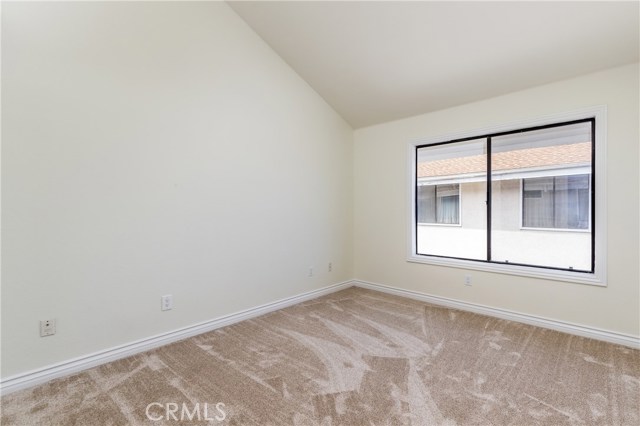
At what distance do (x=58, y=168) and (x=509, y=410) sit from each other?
10.9ft

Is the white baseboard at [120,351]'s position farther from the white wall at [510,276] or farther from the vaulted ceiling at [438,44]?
the vaulted ceiling at [438,44]

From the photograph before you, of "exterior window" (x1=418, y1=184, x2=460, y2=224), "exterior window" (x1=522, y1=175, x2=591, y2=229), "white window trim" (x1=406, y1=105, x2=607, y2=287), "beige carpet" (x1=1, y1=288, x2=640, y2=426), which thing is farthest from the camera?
"exterior window" (x1=418, y1=184, x2=460, y2=224)

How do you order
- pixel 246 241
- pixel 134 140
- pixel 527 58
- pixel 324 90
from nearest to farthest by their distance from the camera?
pixel 134 140
pixel 527 58
pixel 246 241
pixel 324 90

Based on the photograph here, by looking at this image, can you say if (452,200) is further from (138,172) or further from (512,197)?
(138,172)

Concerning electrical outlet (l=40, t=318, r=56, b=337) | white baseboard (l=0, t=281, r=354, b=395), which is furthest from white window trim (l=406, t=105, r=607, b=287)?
electrical outlet (l=40, t=318, r=56, b=337)

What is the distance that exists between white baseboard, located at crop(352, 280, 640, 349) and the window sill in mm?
406

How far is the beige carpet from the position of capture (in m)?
1.74

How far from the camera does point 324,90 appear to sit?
13.0ft

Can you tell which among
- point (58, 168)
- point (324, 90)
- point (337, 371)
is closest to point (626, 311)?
point (337, 371)

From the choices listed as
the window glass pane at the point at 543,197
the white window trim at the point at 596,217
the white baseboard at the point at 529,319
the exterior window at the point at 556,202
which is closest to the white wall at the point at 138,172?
the white baseboard at the point at 529,319

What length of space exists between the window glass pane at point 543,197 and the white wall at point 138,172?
2.33 metres

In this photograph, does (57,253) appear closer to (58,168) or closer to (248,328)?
(58,168)

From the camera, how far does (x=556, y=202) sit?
3.07 meters

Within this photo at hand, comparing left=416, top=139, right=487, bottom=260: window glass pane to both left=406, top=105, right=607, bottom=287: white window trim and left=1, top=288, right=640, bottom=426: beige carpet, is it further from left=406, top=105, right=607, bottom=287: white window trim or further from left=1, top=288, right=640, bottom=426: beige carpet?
left=1, top=288, right=640, bottom=426: beige carpet
